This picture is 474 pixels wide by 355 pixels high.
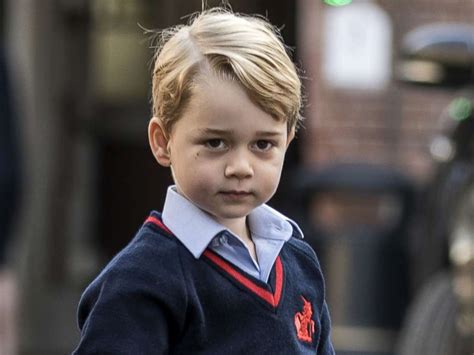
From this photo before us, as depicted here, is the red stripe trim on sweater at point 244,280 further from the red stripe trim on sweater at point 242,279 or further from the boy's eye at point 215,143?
the boy's eye at point 215,143

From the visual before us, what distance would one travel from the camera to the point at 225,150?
258cm

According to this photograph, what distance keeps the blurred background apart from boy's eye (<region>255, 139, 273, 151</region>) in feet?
10.8

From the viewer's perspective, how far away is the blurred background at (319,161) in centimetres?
644

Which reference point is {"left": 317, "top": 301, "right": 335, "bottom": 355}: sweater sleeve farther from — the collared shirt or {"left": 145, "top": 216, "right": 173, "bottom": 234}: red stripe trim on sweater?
{"left": 145, "top": 216, "right": 173, "bottom": 234}: red stripe trim on sweater

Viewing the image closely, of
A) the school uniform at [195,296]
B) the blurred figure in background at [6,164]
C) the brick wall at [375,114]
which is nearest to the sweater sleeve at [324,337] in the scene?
the school uniform at [195,296]

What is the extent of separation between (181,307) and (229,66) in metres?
0.37

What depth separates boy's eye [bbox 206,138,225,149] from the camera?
8.44ft

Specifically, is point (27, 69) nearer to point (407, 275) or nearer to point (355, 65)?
point (355, 65)

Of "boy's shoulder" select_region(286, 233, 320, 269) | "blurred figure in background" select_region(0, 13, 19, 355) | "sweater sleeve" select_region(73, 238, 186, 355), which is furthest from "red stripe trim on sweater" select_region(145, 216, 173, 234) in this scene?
"blurred figure in background" select_region(0, 13, 19, 355)

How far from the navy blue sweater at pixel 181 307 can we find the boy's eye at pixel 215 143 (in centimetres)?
15

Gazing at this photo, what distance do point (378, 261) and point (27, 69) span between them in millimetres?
2970

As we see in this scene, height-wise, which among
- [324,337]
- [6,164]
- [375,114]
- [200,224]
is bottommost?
[375,114]

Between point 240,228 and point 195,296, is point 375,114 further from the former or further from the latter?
point 195,296

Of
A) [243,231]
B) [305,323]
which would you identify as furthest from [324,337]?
[243,231]
